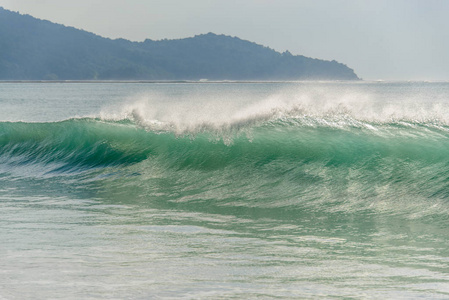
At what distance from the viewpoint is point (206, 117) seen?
17047 millimetres

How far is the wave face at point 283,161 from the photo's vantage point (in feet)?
36.5

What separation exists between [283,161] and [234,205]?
335cm

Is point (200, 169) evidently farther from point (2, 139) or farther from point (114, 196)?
point (2, 139)

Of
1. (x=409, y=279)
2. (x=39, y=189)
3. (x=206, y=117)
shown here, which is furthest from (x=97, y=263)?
(x=206, y=117)

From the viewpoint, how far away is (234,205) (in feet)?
35.0

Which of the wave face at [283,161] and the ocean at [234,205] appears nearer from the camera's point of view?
the ocean at [234,205]

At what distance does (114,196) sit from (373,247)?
5781 millimetres

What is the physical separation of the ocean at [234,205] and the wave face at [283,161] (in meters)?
0.05

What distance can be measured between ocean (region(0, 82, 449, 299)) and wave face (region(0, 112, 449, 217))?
0.15ft

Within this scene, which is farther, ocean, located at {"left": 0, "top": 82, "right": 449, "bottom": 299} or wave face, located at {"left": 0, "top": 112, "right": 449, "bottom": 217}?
wave face, located at {"left": 0, "top": 112, "right": 449, "bottom": 217}

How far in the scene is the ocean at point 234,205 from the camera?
609 cm

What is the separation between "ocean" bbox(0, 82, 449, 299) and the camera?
6086 mm

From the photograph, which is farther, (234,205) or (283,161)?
(283,161)

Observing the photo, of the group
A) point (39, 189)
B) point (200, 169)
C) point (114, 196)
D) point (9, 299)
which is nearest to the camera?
point (9, 299)
